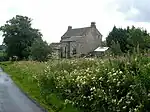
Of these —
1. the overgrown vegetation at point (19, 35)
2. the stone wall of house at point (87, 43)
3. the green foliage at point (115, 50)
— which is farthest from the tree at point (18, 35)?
the green foliage at point (115, 50)

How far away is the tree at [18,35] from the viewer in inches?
3644

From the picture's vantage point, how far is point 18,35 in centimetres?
9425

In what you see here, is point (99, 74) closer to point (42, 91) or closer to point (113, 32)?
point (42, 91)

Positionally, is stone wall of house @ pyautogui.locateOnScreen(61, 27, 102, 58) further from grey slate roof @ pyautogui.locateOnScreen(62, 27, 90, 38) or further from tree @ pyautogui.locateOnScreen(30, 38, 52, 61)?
tree @ pyautogui.locateOnScreen(30, 38, 52, 61)

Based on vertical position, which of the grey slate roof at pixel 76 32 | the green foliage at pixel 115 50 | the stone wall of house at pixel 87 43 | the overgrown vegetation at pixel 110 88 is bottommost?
the overgrown vegetation at pixel 110 88

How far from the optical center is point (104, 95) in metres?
11.4

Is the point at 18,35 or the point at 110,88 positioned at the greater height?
the point at 18,35

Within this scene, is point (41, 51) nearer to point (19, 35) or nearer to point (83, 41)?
point (19, 35)

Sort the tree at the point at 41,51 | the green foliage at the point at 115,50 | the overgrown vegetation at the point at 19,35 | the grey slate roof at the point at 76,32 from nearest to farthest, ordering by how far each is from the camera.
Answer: the green foliage at the point at 115,50
the tree at the point at 41,51
the overgrown vegetation at the point at 19,35
the grey slate roof at the point at 76,32

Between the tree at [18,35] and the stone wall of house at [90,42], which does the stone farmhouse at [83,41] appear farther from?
the tree at [18,35]

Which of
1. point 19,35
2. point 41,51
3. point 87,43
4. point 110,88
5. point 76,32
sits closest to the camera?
point 110,88

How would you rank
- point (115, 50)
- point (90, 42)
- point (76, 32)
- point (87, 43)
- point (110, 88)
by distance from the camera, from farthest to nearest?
point (76, 32) < point (90, 42) < point (87, 43) < point (115, 50) < point (110, 88)

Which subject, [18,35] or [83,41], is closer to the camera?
[18,35]

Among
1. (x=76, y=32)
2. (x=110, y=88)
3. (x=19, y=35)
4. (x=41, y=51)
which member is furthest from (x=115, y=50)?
(x=76, y=32)
